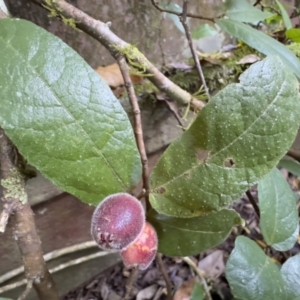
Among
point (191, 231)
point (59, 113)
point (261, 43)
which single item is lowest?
point (191, 231)

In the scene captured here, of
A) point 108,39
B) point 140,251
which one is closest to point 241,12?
point 108,39

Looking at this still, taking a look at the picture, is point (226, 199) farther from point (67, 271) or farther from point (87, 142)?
point (67, 271)

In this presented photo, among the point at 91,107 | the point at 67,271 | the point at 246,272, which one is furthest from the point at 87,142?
the point at 67,271

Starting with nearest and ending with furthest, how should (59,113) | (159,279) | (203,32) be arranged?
(59,113) < (203,32) < (159,279)

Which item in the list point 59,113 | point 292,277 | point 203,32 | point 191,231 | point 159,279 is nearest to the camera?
point 59,113

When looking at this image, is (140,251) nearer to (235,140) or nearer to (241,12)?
(235,140)

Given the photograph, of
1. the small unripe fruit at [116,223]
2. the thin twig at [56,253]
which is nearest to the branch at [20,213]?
the small unripe fruit at [116,223]

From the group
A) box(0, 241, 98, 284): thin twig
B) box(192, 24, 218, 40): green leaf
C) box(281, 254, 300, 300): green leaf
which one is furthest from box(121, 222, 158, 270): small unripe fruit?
box(192, 24, 218, 40): green leaf
